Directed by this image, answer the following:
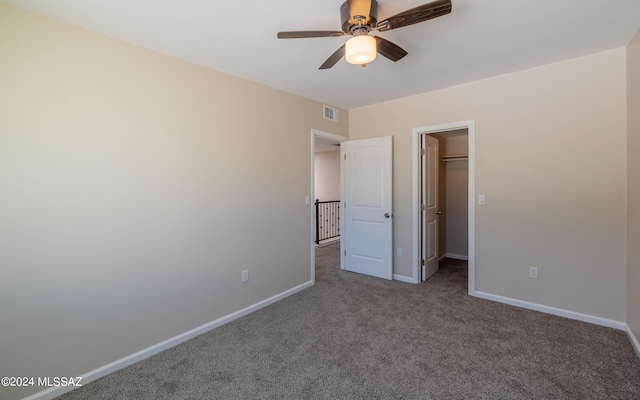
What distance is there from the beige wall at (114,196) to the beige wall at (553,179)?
2555 millimetres

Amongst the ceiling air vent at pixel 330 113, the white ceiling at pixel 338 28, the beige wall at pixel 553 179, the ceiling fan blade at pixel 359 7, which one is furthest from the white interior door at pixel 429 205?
the ceiling fan blade at pixel 359 7

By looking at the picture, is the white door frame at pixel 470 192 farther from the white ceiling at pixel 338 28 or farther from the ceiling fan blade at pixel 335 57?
the ceiling fan blade at pixel 335 57

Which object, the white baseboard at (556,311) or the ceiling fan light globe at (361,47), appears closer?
the ceiling fan light globe at (361,47)

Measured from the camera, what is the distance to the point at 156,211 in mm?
2336

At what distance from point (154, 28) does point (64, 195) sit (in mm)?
1345

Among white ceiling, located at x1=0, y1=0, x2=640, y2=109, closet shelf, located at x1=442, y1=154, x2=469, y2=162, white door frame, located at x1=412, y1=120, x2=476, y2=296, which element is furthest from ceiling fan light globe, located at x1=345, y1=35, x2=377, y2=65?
closet shelf, located at x1=442, y1=154, x2=469, y2=162

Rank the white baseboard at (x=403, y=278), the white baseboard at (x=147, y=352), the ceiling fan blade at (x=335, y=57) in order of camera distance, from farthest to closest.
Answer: the white baseboard at (x=403, y=278), the ceiling fan blade at (x=335, y=57), the white baseboard at (x=147, y=352)

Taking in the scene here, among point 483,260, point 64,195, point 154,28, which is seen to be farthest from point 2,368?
point 483,260

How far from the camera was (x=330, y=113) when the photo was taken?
4035 millimetres

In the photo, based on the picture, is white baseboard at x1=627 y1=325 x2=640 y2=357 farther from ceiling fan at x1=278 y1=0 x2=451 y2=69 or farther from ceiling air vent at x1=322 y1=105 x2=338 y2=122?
ceiling air vent at x1=322 y1=105 x2=338 y2=122

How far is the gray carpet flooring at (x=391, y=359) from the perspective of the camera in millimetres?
1830

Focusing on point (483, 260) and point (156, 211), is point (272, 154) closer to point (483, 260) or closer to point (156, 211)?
point (156, 211)

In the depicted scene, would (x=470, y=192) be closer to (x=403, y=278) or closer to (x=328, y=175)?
(x=403, y=278)

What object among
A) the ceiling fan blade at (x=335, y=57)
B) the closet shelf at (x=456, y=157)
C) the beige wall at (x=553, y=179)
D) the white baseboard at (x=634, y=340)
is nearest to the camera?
the ceiling fan blade at (x=335, y=57)
